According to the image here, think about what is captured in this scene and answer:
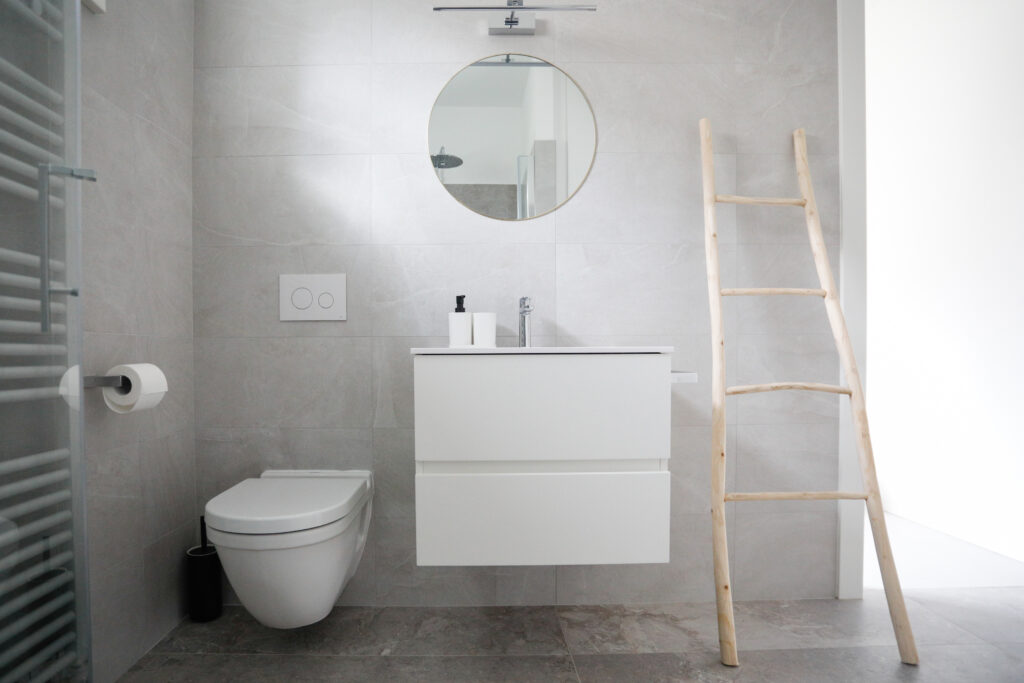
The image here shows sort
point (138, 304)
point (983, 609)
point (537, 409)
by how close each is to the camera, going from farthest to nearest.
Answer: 1. point (983, 609)
2. point (138, 304)
3. point (537, 409)

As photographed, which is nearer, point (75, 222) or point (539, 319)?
point (75, 222)

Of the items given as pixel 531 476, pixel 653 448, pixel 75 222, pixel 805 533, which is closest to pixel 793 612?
pixel 805 533

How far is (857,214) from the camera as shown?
6.18ft

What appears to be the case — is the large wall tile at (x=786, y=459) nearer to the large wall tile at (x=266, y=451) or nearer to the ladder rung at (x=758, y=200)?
the ladder rung at (x=758, y=200)

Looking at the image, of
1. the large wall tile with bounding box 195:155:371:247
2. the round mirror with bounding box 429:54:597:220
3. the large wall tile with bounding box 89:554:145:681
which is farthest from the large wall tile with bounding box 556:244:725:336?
the large wall tile with bounding box 89:554:145:681

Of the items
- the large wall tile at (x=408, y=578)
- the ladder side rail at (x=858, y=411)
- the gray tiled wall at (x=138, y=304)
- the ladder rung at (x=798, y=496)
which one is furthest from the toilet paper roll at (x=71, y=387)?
the ladder side rail at (x=858, y=411)

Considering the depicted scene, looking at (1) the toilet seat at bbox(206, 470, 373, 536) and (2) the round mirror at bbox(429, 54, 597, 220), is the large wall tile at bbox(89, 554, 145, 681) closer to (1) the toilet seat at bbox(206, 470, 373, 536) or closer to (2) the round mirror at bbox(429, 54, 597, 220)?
(1) the toilet seat at bbox(206, 470, 373, 536)

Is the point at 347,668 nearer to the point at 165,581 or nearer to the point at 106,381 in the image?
the point at 165,581

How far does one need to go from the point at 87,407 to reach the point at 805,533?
2.10 m

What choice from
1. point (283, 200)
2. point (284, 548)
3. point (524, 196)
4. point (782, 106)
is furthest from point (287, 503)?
point (782, 106)

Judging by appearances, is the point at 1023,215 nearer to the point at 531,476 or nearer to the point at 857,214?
the point at 857,214

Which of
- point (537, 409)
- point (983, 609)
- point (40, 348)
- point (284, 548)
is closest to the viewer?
point (40, 348)

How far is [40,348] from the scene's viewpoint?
3.18 ft

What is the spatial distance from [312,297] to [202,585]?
926mm
